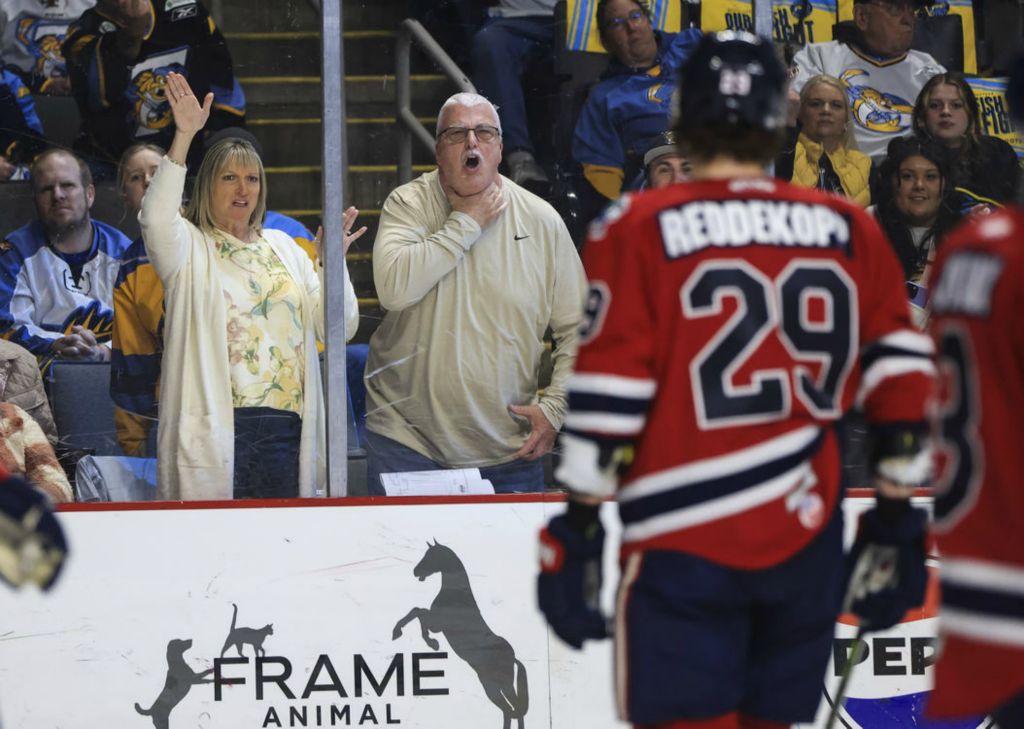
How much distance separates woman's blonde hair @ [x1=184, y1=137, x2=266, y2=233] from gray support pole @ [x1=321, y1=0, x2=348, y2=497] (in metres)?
0.20

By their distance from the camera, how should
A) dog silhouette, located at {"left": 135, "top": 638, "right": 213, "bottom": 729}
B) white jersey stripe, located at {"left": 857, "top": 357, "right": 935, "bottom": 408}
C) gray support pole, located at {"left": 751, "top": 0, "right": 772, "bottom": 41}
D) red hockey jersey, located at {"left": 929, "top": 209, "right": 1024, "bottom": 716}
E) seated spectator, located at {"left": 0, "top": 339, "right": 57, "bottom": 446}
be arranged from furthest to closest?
gray support pole, located at {"left": 751, "top": 0, "right": 772, "bottom": 41} → seated spectator, located at {"left": 0, "top": 339, "right": 57, "bottom": 446} → dog silhouette, located at {"left": 135, "top": 638, "right": 213, "bottom": 729} → white jersey stripe, located at {"left": 857, "top": 357, "right": 935, "bottom": 408} → red hockey jersey, located at {"left": 929, "top": 209, "right": 1024, "bottom": 716}

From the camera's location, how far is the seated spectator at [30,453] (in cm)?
412

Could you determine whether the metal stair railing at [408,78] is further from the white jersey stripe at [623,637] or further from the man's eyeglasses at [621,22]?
the white jersey stripe at [623,637]

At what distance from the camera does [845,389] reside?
2.39m

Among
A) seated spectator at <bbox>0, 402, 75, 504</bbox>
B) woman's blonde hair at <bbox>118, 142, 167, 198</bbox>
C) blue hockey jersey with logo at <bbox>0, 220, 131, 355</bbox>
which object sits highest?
woman's blonde hair at <bbox>118, 142, 167, 198</bbox>

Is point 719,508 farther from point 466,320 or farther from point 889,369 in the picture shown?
point 466,320

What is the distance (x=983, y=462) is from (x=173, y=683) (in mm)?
2652

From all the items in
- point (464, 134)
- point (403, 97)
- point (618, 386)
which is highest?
point (403, 97)

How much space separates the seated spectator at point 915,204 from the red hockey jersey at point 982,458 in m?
2.43

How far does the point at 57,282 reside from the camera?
13.8ft

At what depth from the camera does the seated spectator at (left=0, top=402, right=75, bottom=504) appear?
4.12 m

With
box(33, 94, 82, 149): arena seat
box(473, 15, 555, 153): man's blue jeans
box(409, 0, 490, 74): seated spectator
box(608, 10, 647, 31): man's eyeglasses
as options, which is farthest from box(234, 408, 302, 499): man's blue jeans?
box(608, 10, 647, 31): man's eyeglasses

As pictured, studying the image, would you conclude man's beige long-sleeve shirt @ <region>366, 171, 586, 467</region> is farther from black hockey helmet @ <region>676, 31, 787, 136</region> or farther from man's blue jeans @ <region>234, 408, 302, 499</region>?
black hockey helmet @ <region>676, 31, 787, 136</region>

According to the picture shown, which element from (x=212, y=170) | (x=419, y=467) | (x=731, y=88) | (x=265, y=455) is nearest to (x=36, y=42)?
(x=212, y=170)
